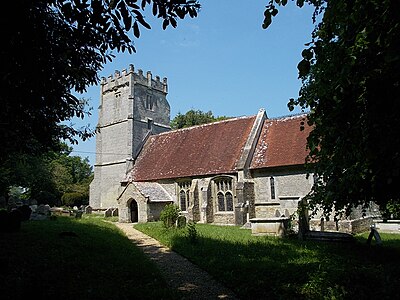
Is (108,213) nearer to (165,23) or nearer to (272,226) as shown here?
(272,226)

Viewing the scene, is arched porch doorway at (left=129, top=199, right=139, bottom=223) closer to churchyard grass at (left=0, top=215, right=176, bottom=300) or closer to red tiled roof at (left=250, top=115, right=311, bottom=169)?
red tiled roof at (left=250, top=115, right=311, bottom=169)

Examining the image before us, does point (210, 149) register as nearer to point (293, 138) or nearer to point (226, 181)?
point (226, 181)

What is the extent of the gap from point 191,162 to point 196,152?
1.12 metres

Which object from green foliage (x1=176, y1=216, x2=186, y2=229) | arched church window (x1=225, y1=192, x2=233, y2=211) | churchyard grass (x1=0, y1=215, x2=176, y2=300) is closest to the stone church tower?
arched church window (x1=225, y1=192, x2=233, y2=211)

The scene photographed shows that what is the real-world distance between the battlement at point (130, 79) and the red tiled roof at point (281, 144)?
47.0ft

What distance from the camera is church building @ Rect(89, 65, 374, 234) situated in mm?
21125

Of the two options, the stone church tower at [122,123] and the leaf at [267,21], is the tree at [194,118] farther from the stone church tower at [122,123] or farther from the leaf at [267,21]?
the leaf at [267,21]

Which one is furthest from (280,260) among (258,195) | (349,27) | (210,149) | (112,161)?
(112,161)

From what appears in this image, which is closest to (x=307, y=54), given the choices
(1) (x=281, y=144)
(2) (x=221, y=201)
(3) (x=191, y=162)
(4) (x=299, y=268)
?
(4) (x=299, y=268)

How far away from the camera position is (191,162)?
25203 millimetres

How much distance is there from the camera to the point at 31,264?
746cm

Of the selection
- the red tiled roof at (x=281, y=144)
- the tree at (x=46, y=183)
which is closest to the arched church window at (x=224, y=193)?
the red tiled roof at (x=281, y=144)

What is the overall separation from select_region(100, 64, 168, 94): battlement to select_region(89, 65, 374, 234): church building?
10 cm

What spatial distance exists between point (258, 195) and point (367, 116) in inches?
683
